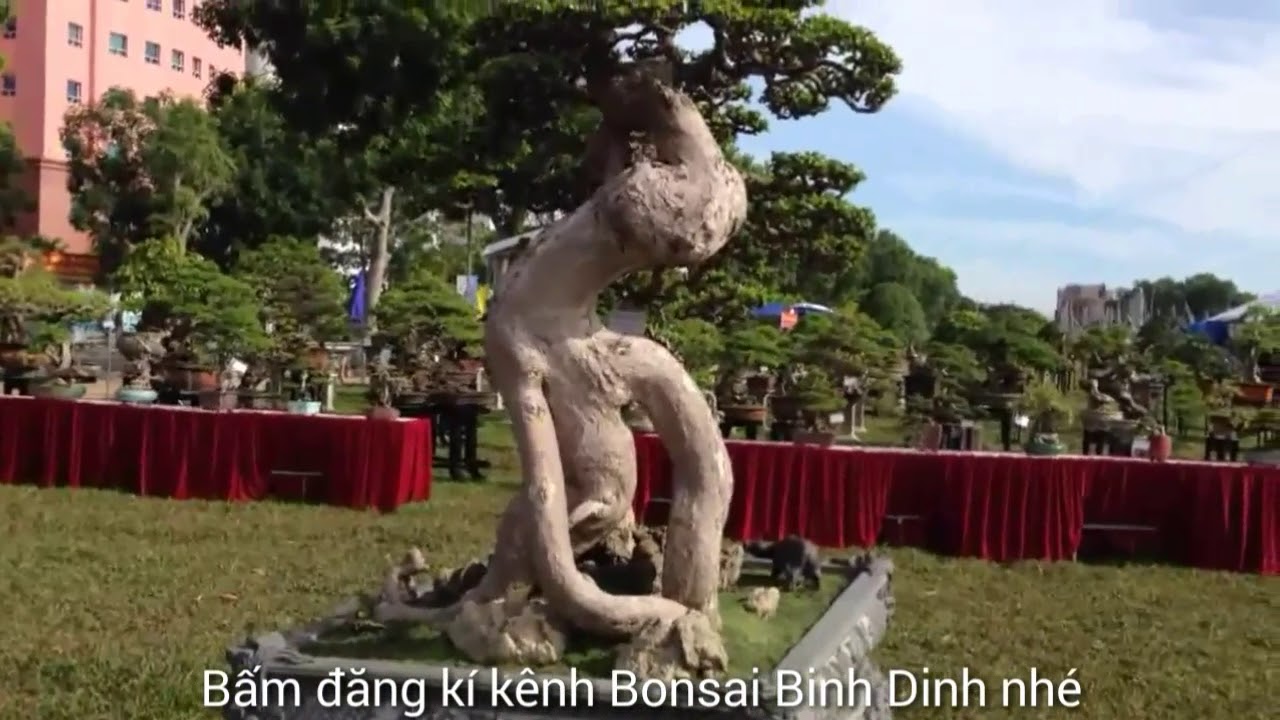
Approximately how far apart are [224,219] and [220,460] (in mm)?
18307

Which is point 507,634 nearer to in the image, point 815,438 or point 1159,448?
point 815,438

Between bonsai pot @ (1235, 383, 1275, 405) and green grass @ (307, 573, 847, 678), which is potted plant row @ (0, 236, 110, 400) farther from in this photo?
bonsai pot @ (1235, 383, 1275, 405)

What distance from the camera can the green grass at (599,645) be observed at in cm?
275

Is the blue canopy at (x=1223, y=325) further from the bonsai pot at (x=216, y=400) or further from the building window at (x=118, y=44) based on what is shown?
the building window at (x=118, y=44)

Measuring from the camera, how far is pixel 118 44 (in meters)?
31.6

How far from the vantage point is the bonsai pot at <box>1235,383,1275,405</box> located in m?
12.1

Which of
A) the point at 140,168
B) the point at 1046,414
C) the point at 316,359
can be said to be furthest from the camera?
the point at 140,168

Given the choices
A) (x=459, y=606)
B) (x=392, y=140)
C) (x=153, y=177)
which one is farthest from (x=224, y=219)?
(x=459, y=606)

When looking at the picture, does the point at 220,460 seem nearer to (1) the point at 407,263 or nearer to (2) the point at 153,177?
(2) the point at 153,177

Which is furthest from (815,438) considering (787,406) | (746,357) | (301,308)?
(301,308)

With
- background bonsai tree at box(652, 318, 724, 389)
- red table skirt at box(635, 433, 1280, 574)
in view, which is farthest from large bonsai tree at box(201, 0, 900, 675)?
background bonsai tree at box(652, 318, 724, 389)

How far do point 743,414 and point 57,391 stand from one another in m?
4.39

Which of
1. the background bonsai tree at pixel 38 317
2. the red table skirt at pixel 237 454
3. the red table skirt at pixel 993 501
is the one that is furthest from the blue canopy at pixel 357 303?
the red table skirt at pixel 993 501

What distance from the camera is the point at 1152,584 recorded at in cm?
638
